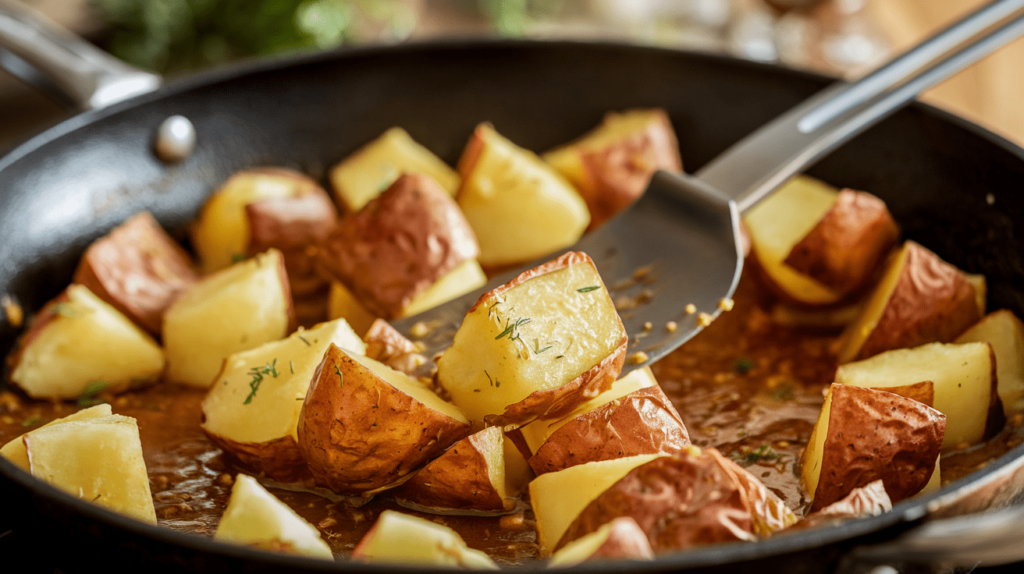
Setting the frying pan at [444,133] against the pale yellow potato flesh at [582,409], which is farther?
the frying pan at [444,133]

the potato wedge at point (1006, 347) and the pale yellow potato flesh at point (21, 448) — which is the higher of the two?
the pale yellow potato flesh at point (21, 448)

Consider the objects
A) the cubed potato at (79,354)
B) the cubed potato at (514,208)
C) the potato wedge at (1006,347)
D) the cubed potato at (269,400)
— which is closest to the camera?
the cubed potato at (269,400)

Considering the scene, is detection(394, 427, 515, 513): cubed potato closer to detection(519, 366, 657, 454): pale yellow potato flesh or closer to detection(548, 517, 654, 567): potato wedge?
detection(519, 366, 657, 454): pale yellow potato flesh

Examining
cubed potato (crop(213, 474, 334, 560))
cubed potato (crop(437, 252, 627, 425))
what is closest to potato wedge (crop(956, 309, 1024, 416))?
cubed potato (crop(437, 252, 627, 425))

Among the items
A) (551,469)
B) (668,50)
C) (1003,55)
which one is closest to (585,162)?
(668,50)

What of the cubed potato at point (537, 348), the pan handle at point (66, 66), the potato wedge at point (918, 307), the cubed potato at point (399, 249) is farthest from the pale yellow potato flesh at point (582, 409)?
the pan handle at point (66, 66)

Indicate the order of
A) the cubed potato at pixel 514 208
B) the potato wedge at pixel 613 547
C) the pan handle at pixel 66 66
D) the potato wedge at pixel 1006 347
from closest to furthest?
the potato wedge at pixel 613 547, the potato wedge at pixel 1006 347, the cubed potato at pixel 514 208, the pan handle at pixel 66 66

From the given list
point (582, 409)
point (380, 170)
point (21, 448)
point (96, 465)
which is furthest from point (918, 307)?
point (21, 448)

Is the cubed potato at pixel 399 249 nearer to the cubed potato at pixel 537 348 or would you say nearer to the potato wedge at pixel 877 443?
the cubed potato at pixel 537 348

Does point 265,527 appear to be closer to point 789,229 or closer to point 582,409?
point 582,409
